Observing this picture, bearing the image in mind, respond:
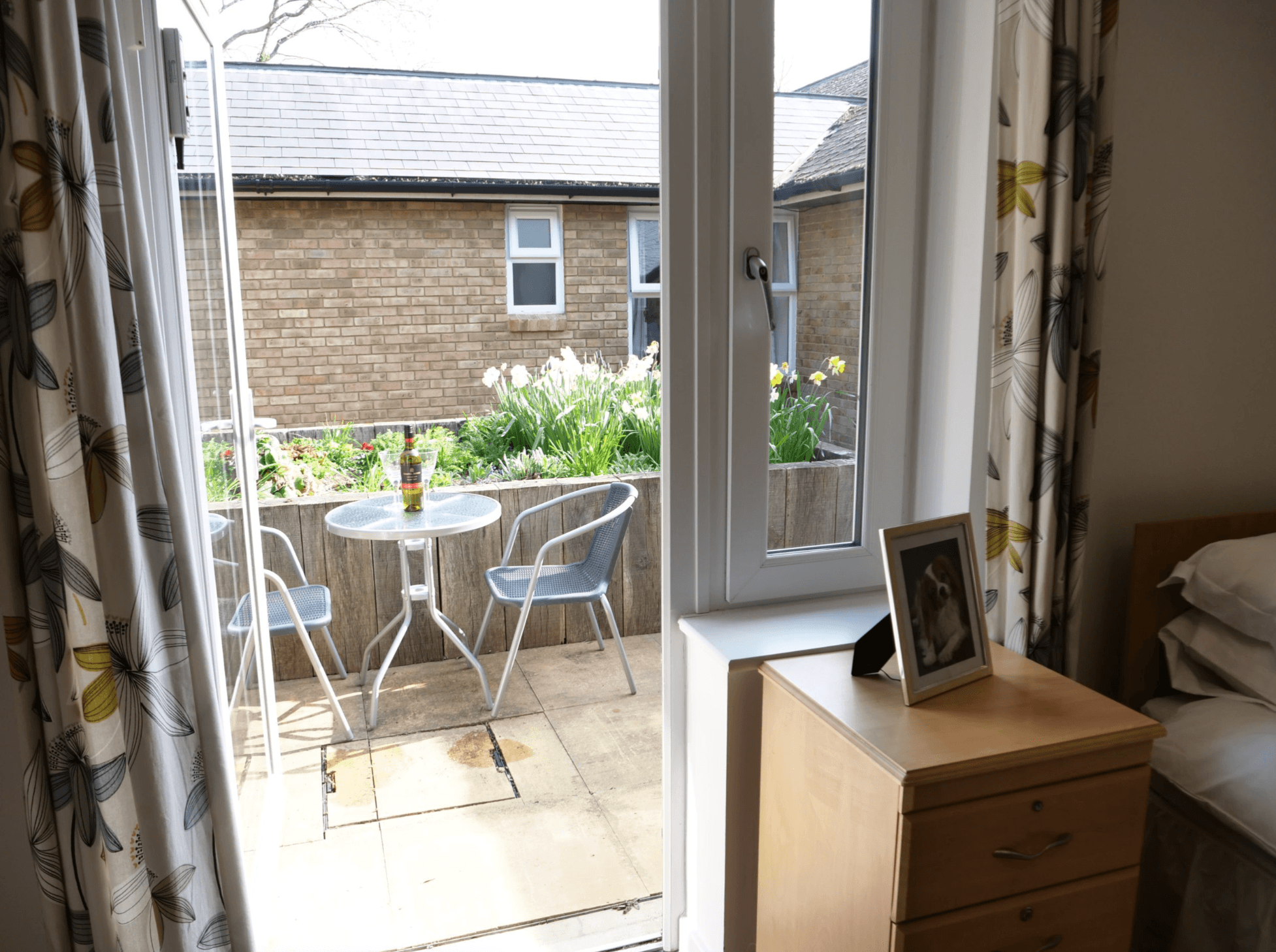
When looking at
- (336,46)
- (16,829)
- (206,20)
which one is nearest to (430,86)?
(336,46)

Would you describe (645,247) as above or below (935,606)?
above

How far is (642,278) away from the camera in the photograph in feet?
24.5

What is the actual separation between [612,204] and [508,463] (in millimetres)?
3556

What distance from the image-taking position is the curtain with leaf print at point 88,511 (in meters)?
1.13

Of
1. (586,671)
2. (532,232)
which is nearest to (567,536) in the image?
(586,671)

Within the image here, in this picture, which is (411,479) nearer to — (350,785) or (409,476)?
(409,476)

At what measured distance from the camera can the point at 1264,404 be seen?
221cm

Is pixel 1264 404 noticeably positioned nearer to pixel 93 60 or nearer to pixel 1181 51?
pixel 1181 51

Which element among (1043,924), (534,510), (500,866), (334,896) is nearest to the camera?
(1043,924)

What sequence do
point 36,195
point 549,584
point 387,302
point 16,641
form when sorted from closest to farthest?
point 36,195, point 16,641, point 549,584, point 387,302

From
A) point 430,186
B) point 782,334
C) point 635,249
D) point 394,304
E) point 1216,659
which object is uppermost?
point 430,186

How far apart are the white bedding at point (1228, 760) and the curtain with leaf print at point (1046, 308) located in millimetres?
265

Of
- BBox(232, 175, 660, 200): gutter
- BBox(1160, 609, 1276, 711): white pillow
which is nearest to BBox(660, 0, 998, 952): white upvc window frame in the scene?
BBox(1160, 609, 1276, 711): white pillow

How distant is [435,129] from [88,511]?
6598mm
